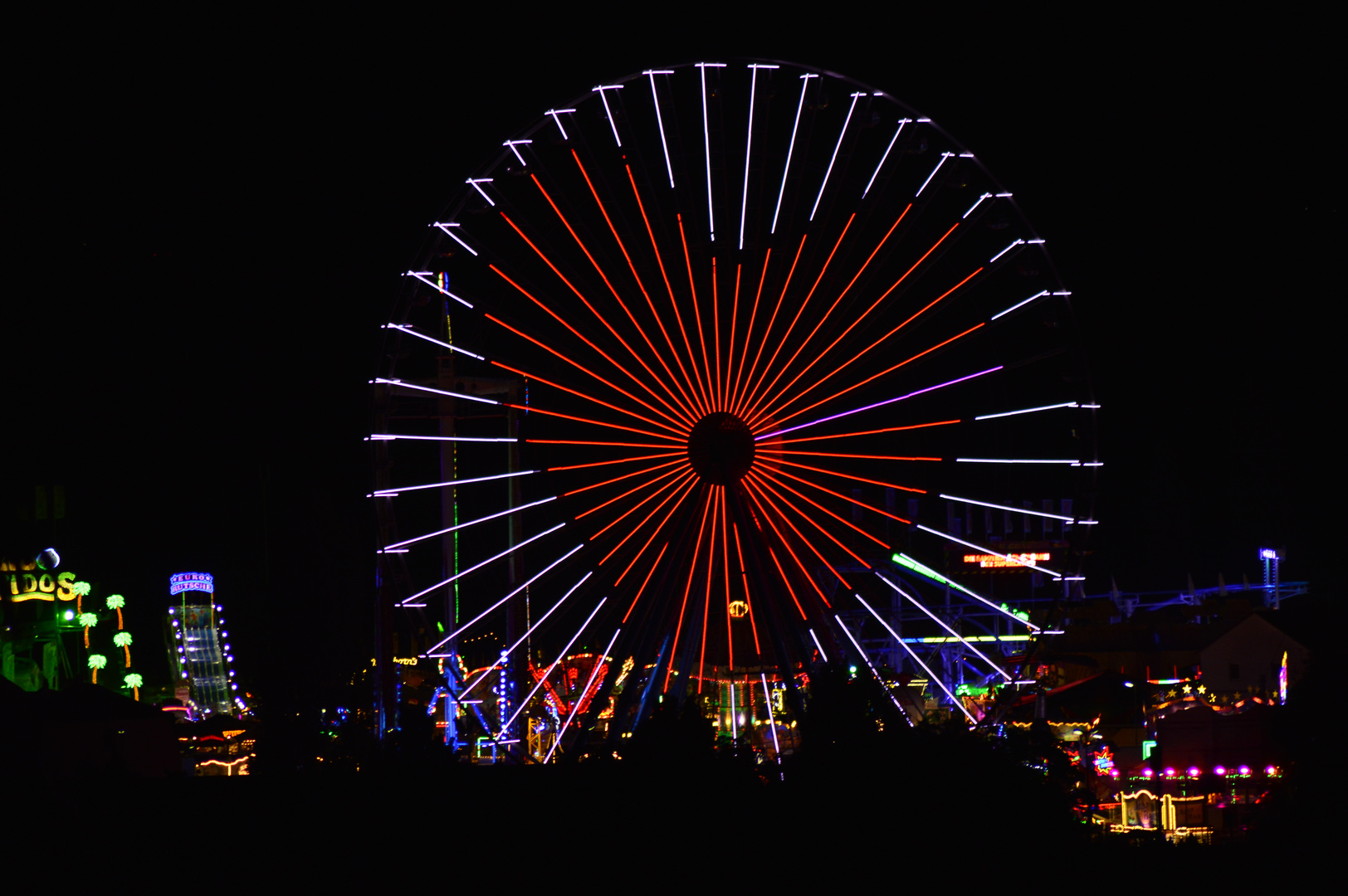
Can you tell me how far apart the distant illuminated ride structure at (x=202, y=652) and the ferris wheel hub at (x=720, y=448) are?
30.1 m

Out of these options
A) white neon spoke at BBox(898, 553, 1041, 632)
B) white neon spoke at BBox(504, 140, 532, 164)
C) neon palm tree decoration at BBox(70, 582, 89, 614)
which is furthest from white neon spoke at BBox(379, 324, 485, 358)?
neon palm tree decoration at BBox(70, 582, 89, 614)

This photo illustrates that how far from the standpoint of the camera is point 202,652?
4978 cm

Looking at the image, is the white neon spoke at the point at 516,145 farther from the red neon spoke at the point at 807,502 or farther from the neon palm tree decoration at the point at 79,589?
the neon palm tree decoration at the point at 79,589

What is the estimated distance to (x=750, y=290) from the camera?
23453 mm

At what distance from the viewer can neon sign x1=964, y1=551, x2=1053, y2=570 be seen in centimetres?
3641

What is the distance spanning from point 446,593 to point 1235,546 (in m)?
48.6

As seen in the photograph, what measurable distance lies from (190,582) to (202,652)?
8.86 ft

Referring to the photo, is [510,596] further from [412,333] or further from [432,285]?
[432,285]

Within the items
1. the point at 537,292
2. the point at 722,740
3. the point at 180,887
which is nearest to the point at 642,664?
the point at 722,740

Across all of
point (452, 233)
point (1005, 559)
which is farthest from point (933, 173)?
point (1005, 559)

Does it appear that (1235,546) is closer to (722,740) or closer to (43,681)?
(43,681)

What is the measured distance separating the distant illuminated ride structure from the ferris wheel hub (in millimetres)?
30142

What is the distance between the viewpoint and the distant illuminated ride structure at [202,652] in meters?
48.7

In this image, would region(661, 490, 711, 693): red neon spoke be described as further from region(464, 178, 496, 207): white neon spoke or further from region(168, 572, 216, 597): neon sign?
region(168, 572, 216, 597): neon sign
